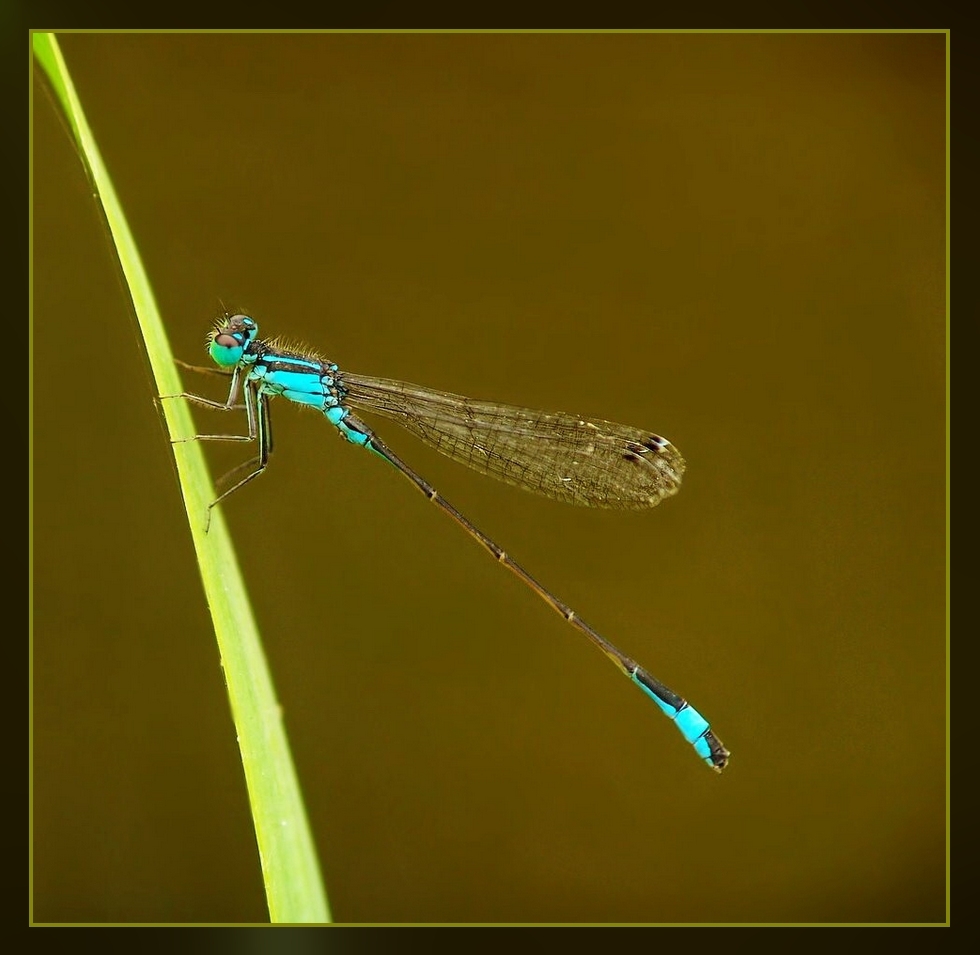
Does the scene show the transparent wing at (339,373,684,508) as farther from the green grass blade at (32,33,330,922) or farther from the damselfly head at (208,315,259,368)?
the green grass blade at (32,33,330,922)

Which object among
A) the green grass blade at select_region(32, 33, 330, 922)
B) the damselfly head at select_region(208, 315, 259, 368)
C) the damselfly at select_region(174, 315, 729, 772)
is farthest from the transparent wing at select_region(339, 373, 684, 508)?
the green grass blade at select_region(32, 33, 330, 922)

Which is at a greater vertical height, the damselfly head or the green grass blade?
the damselfly head

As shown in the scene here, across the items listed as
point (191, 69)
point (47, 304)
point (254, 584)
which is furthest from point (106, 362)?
point (191, 69)

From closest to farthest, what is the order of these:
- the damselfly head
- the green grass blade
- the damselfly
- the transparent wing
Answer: the green grass blade
the damselfly head
the damselfly
the transparent wing

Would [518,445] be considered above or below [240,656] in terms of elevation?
above

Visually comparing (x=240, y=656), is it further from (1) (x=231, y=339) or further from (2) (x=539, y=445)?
(2) (x=539, y=445)

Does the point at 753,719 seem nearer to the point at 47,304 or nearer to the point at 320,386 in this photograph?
the point at 320,386

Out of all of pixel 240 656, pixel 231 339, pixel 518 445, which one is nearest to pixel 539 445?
pixel 518 445
